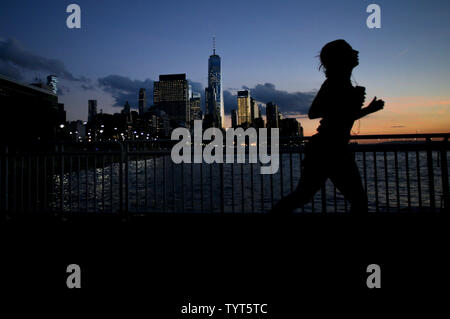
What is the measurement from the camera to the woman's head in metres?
2.54

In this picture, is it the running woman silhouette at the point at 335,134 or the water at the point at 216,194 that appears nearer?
the running woman silhouette at the point at 335,134

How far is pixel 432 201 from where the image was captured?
4.13 meters

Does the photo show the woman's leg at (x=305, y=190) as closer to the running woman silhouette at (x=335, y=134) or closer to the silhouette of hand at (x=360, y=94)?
the running woman silhouette at (x=335, y=134)

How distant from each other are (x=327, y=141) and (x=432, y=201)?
296 cm

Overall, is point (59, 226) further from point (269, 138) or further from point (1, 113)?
point (269, 138)

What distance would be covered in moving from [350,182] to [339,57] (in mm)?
1227

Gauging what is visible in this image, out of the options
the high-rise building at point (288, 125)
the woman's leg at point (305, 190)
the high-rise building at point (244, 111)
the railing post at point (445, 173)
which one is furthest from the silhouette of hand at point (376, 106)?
the high-rise building at point (244, 111)

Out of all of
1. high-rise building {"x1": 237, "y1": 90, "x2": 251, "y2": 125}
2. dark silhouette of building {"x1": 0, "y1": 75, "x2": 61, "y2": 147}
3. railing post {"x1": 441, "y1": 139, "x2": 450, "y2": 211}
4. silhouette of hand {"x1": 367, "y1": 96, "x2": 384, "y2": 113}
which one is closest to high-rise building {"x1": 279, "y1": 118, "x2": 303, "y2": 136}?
railing post {"x1": 441, "y1": 139, "x2": 450, "y2": 211}

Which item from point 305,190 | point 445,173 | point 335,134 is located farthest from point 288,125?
point 305,190

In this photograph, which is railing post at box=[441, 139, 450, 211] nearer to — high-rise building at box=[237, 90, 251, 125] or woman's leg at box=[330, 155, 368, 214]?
woman's leg at box=[330, 155, 368, 214]

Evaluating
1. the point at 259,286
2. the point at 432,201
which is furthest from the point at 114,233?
the point at 432,201

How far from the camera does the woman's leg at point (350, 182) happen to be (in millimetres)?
2520

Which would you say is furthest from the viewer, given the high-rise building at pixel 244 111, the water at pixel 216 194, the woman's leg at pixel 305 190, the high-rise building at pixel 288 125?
the high-rise building at pixel 244 111
